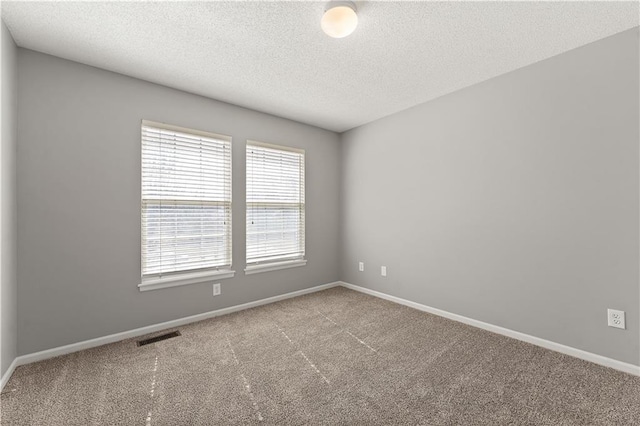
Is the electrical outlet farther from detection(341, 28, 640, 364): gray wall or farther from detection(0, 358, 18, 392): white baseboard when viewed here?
detection(0, 358, 18, 392): white baseboard

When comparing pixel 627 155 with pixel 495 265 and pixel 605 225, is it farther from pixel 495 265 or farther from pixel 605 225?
pixel 495 265

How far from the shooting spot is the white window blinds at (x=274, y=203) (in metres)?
3.54

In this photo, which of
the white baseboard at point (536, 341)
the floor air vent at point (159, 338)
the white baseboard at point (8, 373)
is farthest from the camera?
the floor air vent at point (159, 338)

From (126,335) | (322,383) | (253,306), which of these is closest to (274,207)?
(253,306)

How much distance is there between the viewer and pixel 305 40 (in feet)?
7.02

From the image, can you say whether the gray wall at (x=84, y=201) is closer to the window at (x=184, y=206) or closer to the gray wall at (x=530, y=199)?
the window at (x=184, y=206)

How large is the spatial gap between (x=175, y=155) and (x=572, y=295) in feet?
13.0

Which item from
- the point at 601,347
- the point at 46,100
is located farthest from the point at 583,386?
the point at 46,100

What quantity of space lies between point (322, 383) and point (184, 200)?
7.46ft

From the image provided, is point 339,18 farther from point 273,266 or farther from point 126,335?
point 126,335

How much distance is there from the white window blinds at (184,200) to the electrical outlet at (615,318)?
3568 millimetres

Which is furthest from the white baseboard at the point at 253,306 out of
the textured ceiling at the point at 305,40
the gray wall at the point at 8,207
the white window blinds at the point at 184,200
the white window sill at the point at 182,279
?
the textured ceiling at the point at 305,40

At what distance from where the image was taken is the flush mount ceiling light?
1.75 metres

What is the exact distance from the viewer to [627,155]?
2.04m
